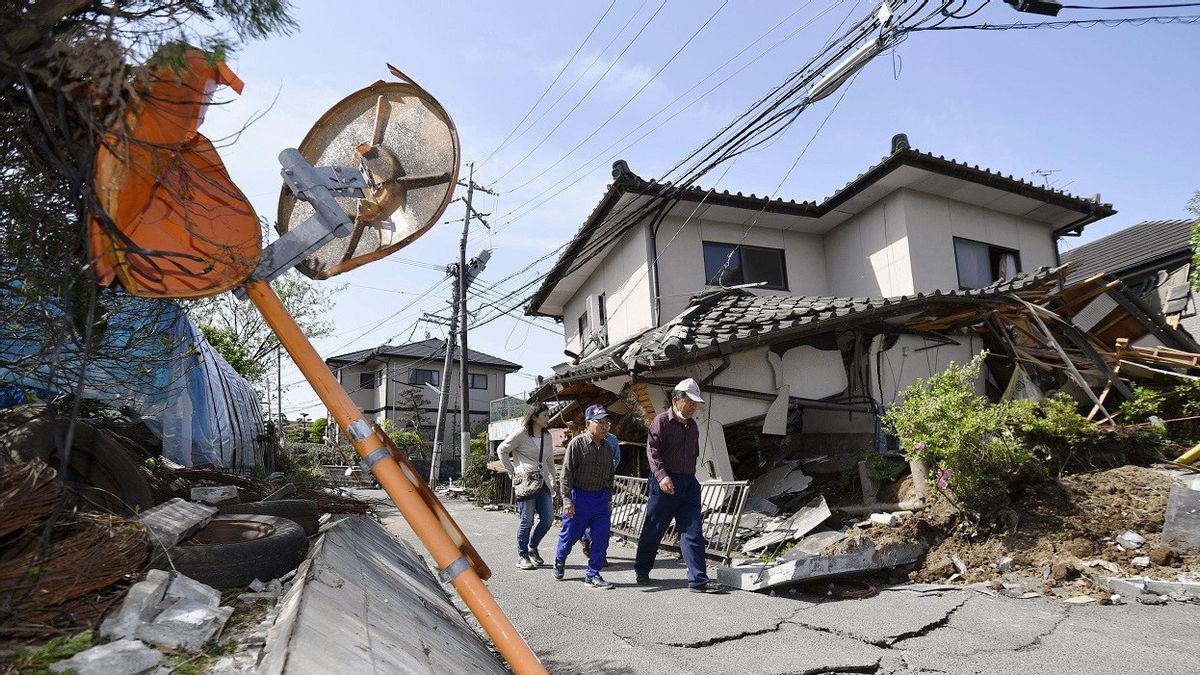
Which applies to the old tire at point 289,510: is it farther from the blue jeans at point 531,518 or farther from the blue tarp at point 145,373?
the blue jeans at point 531,518

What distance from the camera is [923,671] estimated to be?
3850mm

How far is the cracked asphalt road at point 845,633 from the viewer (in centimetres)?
397

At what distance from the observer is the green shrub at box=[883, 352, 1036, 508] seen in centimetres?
647

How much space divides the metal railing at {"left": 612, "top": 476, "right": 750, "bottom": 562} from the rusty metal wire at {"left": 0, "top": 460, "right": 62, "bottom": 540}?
18.8 ft

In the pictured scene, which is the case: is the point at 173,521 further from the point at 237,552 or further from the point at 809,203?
the point at 809,203

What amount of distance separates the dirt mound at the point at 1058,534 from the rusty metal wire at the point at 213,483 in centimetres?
619

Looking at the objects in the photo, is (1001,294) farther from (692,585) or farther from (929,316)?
(692,585)

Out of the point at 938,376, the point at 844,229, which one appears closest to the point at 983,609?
the point at 938,376

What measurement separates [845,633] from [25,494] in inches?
184

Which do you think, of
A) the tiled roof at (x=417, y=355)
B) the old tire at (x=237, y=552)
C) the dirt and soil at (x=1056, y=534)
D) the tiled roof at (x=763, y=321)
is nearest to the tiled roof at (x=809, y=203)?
the tiled roof at (x=763, y=321)

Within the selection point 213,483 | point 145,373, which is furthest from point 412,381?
point 145,373

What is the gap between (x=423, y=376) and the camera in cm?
4097

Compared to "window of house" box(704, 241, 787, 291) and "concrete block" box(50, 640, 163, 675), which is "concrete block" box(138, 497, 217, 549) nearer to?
"concrete block" box(50, 640, 163, 675)

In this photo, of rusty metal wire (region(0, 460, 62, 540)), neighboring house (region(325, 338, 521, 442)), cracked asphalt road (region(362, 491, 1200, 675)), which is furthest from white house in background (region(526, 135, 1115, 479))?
neighboring house (region(325, 338, 521, 442))
